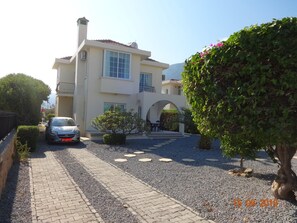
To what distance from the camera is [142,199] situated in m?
5.63

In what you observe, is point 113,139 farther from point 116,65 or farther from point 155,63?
point 155,63

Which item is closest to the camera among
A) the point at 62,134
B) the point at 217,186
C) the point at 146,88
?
the point at 217,186

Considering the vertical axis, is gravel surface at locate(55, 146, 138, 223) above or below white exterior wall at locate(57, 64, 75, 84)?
below

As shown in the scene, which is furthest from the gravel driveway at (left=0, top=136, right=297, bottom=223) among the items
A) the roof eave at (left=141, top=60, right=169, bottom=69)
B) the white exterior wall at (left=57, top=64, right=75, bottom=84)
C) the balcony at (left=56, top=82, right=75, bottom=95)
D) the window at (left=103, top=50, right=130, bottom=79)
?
the white exterior wall at (left=57, top=64, right=75, bottom=84)

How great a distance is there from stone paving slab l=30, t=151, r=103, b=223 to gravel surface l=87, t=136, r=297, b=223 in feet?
6.35

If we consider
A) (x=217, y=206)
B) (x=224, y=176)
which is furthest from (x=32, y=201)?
(x=224, y=176)

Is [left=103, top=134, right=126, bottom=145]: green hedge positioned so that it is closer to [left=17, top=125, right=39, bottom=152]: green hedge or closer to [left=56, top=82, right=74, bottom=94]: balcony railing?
[left=17, top=125, right=39, bottom=152]: green hedge

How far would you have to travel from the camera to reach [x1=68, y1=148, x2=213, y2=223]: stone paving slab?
4668 millimetres

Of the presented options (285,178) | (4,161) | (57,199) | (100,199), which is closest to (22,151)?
(4,161)

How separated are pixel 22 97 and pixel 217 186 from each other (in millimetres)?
14080

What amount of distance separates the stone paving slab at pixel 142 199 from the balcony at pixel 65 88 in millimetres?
16403

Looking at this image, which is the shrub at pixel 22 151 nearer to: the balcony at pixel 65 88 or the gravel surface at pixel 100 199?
the gravel surface at pixel 100 199

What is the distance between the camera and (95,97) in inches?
752

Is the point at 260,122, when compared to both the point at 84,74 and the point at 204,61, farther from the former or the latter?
the point at 84,74
